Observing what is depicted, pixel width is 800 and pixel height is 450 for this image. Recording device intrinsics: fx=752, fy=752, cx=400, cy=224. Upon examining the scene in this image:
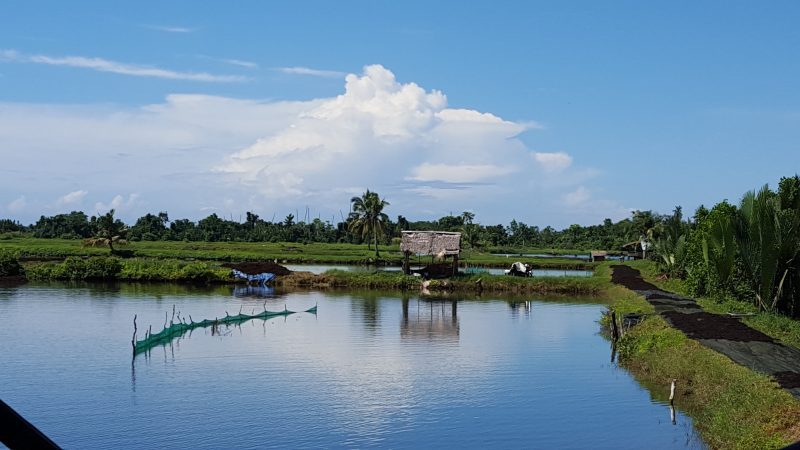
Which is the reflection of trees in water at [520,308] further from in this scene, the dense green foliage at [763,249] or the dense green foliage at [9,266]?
the dense green foliage at [9,266]

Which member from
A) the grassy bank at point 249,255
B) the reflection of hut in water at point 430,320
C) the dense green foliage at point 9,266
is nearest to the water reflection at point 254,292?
the reflection of hut in water at point 430,320

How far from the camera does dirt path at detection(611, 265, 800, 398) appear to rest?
597 inches

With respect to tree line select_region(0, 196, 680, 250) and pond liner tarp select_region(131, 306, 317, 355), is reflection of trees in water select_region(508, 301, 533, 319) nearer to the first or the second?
pond liner tarp select_region(131, 306, 317, 355)

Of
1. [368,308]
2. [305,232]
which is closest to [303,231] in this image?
[305,232]

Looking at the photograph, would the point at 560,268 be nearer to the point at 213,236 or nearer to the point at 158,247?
the point at 158,247

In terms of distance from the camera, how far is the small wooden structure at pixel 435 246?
4975 cm

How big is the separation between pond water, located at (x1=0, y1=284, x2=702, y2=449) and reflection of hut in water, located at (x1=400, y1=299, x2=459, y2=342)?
0.22 meters

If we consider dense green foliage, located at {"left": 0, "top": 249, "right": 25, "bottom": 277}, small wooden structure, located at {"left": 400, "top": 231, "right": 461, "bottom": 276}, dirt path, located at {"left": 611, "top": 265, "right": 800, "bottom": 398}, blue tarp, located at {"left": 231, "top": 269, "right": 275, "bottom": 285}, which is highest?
small wooden structure, located at {"left": 400, "top": 231, "right": 461, "bottom": 276}

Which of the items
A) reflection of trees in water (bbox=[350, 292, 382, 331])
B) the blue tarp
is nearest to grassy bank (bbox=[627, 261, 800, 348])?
reflection of trees in water (bbox=[350, 292, 382, 331])

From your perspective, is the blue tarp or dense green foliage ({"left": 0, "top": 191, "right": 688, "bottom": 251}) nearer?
the blue tarp

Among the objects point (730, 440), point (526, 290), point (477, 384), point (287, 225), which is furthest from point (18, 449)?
point (287, 225)

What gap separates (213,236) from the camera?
88.8 metres

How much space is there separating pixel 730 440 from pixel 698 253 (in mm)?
21641

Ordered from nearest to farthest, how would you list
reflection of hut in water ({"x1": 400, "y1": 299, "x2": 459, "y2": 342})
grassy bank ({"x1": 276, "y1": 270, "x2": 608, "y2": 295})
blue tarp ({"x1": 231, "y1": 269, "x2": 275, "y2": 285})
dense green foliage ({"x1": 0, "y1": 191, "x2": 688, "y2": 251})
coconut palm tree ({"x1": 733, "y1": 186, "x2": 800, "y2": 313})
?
coconut palm tree ({"x1": 733, "y1": 186, "x2": 800, "y2": 313}) < reflection of hut in water ({"x1": 400, "y1": 299, "x2": 459, "y2": 342}) < grassy bank ({"x1": 276, "y1": 270, "x2": 608, "y2": 295}) < blue tarp ({"x1": 231, "y1": 269, "x2": 275, "y2": 285}) < dense green foliage ({"x1": 0, "y1": 191, "x2": 688, "y2": 251})
